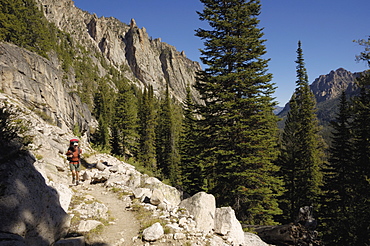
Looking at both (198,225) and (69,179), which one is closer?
(198,225)

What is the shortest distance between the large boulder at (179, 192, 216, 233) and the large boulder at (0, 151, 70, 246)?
3.20 meters

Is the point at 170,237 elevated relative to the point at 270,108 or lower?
lower

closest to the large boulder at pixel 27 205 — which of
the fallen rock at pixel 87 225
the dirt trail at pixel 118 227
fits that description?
the fallen rock at pixel 87 225

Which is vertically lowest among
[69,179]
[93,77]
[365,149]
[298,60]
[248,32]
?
[69,179]

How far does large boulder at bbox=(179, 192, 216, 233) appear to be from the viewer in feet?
17.8

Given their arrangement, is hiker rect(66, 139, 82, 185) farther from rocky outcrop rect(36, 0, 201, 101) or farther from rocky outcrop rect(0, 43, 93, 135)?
rocky outcrop rect(36, 0, 201, 101)

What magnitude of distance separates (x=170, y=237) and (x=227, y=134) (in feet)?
21.6

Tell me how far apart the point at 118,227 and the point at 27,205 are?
2443mm

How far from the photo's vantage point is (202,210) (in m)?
5.64

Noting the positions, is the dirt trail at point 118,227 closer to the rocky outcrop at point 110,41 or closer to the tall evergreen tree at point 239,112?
the tall evergreen tree at point 239,112

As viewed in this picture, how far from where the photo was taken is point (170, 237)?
14.9ft

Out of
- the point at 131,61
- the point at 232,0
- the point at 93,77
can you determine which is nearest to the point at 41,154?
the point at 232,0

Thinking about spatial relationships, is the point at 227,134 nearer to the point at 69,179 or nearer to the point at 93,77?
the point at 69,179

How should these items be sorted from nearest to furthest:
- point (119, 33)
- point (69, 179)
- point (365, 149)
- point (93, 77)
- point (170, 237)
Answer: point (170, 237), point (69, 179), point (365, 149), point (93, 77), point (119, 33)
